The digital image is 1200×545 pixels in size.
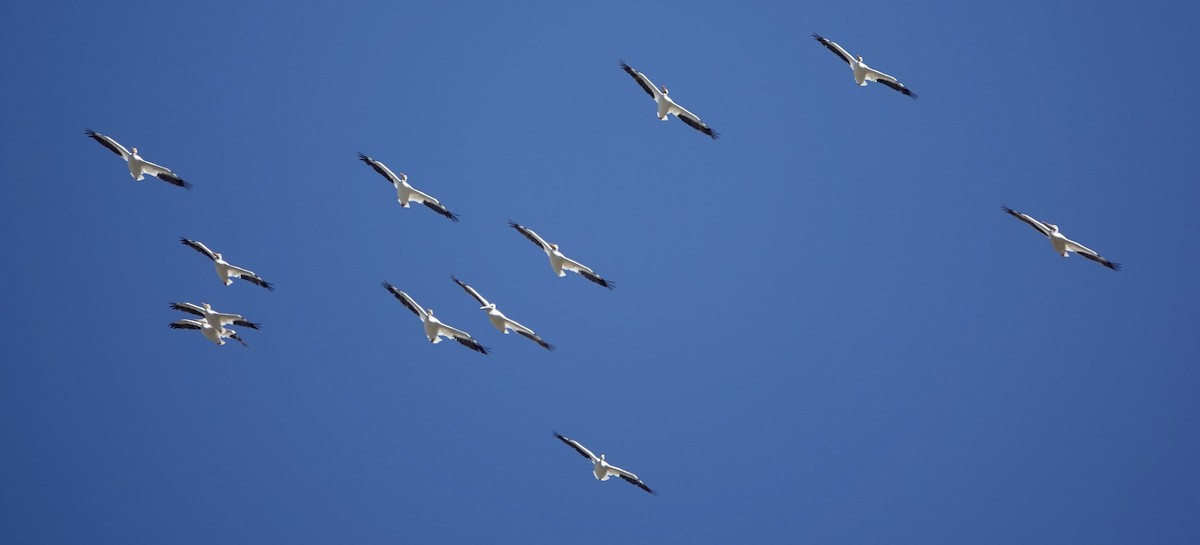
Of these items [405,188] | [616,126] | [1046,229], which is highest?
[616,126]

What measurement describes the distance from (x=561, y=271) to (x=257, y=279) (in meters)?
6.66

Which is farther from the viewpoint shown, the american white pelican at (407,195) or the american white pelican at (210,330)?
the american white pelican at (407,195)

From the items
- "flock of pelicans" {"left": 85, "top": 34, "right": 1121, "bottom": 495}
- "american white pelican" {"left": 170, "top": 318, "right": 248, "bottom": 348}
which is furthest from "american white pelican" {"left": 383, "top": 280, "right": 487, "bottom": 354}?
"american white pelican" {"left": 170, "top": 318, "right": 248, "bottom": 348}

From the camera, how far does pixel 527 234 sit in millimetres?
27391

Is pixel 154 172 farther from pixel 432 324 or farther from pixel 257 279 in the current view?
pixel 432 324

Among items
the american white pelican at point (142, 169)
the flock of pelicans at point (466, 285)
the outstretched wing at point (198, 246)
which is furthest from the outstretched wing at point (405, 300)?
the american white pelican at point (142, 169)

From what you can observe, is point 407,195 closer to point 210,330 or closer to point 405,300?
point 405,300

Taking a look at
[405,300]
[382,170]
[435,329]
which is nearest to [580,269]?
[435,329]

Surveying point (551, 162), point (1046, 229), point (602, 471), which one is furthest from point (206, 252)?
point (551, 162)

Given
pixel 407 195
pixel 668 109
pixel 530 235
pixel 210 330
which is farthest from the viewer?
pixel 407 195

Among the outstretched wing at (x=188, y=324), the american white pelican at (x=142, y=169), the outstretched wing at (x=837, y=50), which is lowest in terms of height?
the outstretched wing at (x=188, y=324)

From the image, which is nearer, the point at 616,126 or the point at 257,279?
the point at 257,279

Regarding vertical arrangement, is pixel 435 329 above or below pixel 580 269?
below

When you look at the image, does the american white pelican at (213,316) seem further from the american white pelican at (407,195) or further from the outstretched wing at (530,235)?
the outstretched wing at (530,235)
